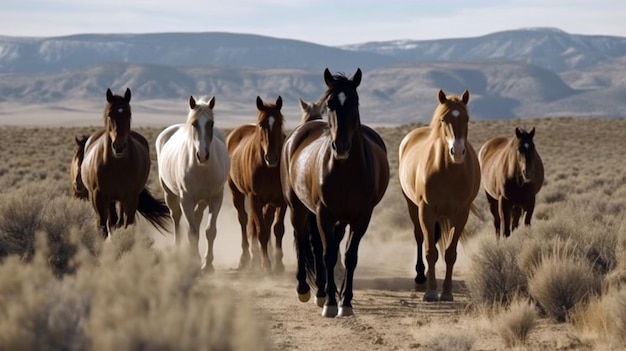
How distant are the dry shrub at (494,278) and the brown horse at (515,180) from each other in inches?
165

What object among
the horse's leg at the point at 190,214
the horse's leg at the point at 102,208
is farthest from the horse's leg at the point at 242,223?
the horse's leg at the point at 102,208

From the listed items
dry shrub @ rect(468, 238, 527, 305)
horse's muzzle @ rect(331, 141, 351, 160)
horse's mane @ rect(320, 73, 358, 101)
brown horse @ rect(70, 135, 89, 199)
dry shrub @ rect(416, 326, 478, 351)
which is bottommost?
dry shrub @ rect(416, 326, 478, 351)

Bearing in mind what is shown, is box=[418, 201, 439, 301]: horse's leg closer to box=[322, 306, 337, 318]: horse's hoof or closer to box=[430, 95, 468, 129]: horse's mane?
box=[430, 95, 468, 129]: horse's mane

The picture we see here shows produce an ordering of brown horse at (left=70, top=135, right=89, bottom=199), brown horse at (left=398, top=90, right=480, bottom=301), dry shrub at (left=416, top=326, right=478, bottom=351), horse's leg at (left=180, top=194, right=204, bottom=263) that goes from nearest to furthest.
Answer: dry shrub at (left=416, top=326, right=478, bottom=351), brown horse at (left=398, top=90, right=480, bottom=301), horse's leg at (left=180, top=194, right=204, bottom=263), brown horse at (left=70, top=135, right=89, bottom=199)

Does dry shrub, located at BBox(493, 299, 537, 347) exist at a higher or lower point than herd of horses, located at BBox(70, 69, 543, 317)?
lower

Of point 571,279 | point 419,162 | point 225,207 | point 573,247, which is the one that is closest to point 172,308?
point 571,279

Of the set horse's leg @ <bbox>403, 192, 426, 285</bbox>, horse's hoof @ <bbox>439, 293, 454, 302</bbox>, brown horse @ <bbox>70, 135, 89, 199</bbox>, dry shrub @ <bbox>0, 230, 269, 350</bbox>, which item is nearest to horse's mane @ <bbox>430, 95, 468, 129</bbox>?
horse's hoof @ <bbox>439, 293, 454, 302</bbox>

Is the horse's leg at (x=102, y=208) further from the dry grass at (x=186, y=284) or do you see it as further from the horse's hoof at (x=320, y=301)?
the horse's hoof at (x=320, y=301)

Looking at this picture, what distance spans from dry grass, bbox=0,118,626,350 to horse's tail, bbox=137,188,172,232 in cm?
213

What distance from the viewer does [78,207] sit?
36.9 ft

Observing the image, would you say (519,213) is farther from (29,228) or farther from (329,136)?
(29,228)

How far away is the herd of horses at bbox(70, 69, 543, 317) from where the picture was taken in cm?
934

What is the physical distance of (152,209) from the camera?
1410cm

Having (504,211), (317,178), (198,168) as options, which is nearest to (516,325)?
(317,178)
